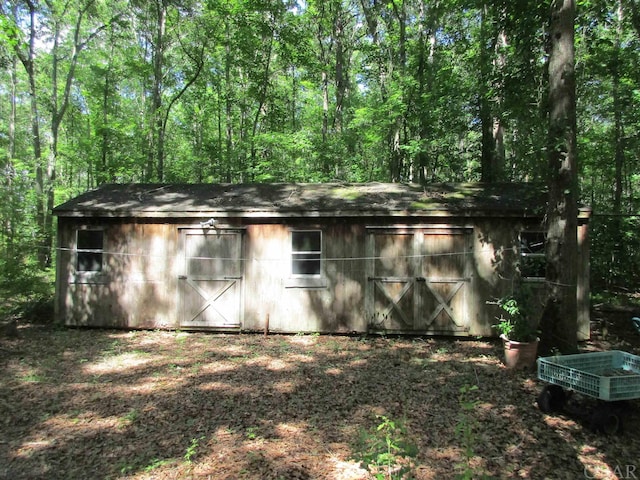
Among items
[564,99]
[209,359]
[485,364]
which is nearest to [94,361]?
[209,359]

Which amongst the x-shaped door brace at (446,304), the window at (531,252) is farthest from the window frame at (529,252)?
the x-shaped door brace at (446,304)

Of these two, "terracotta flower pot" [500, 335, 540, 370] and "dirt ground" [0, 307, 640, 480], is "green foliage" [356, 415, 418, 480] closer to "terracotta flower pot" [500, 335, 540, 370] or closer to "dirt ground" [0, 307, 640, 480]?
"dirt ground" [0, 307, 640, 480]

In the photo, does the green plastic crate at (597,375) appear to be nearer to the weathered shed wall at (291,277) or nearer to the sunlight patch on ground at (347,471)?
the sunlight patch on ground at (347,471)

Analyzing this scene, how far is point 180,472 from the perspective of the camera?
374 cm

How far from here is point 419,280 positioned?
8.76 m

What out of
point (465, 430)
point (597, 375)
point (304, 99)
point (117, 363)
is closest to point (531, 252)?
point (597, 375)

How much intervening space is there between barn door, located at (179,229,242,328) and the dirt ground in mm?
1090

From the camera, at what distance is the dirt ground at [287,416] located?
383 centimetres

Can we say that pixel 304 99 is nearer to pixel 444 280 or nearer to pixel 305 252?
pixel 305 252

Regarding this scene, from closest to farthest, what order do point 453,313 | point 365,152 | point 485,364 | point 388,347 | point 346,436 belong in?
1. point 346,436
2. point 485,364
3. point 388,347
4. point 453,313
5. point 365,152

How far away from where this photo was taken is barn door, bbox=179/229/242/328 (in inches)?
364

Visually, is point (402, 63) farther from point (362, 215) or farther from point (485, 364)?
point (485, 364)

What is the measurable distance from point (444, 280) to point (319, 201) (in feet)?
11.0

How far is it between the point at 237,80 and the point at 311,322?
14845 millimetres
